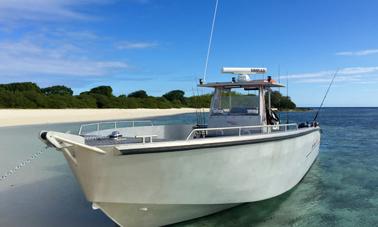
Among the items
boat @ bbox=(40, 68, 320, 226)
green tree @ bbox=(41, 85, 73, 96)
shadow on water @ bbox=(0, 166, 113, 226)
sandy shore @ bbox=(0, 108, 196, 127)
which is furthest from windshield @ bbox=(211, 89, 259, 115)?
green tree @ bbox=(41, 85, 73, 96)

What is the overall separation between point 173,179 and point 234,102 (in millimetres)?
3910

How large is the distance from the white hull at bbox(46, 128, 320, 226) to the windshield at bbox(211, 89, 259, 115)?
166cm

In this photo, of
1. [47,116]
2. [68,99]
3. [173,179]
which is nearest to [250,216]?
[173,179]

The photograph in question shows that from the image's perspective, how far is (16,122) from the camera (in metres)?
40.3

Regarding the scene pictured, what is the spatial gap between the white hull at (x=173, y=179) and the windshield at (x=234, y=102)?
5.44ft

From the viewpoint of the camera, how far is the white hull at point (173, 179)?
230 inches

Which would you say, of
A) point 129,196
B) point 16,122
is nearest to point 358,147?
point 129,196

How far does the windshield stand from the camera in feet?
30.5

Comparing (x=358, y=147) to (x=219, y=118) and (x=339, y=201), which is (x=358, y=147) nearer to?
(x=339, y=201)

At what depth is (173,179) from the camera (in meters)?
6.23

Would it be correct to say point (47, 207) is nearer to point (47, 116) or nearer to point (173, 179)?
point (173, 179)

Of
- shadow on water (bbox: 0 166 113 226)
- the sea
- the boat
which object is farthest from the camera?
the sea

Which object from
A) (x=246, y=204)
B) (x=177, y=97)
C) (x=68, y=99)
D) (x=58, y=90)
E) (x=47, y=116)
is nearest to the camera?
(x=246, y=204)

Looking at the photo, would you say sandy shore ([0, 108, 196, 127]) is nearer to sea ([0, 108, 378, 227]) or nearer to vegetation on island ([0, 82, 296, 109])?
vegetation on island ([0, 82, 296, 109])
